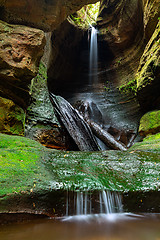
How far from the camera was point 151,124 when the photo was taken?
6.02 m

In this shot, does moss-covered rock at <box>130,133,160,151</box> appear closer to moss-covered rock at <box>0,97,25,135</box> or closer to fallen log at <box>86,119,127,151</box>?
fallen log at <box>86,119,127,151</box>

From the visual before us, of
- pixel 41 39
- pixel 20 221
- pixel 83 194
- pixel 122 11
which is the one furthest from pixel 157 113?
pixel 122 11

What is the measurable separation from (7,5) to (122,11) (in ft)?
27.9

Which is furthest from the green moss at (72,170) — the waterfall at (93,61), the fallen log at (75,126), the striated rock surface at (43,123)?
the waterfall at (93,61)

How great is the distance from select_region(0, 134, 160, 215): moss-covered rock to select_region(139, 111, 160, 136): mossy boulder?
355 centimetres

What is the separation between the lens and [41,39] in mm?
3857

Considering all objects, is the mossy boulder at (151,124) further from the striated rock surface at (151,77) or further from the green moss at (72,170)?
the green moss at (72,170)

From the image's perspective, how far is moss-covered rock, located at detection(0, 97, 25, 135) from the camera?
3.67 meters

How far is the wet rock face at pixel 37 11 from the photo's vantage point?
4094 millimetres

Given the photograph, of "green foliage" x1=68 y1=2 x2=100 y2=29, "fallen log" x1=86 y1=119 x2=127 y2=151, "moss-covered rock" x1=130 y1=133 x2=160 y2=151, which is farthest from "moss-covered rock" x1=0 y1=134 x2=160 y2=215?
"green foliage" x1=68 y1=2 x2=100 y2=29

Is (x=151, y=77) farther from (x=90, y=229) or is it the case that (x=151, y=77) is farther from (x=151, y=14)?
(x=90, y=229)

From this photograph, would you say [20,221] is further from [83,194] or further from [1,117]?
[1,117]

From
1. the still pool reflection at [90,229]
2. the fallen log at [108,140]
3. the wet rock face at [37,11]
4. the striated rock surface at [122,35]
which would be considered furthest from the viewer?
the striated rock surface at [122,35]

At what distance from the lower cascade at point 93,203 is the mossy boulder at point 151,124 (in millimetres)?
4679
